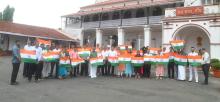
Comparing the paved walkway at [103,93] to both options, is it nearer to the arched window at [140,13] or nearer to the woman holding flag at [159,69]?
the woman holding flag at [159,69]

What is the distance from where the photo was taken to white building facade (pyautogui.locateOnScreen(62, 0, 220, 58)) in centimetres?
2272

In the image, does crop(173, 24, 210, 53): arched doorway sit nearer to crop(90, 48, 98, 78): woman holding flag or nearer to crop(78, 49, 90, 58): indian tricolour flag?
crop(90, 48, 98, 78): woman holding flag

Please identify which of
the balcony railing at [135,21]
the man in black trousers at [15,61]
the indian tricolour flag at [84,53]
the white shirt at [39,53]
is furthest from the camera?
the balcony railing at [135,21]

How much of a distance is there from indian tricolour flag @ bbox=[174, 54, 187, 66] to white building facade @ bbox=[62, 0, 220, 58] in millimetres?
8855

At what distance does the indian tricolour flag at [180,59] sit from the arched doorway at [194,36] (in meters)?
9.71

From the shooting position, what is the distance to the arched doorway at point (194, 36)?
971 inches

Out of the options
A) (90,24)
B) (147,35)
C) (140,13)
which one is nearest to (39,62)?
(147,35)

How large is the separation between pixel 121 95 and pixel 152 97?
104 cm

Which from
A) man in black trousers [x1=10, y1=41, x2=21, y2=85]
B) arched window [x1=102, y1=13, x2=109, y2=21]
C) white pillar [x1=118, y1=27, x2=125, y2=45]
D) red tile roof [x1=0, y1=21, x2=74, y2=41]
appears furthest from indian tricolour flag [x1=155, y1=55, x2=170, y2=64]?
arched window [x1=102, y1=13, x2=109, y2=21]

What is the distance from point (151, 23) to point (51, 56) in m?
21.2

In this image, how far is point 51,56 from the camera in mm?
13758

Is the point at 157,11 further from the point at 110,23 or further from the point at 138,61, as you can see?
the point at 138,61

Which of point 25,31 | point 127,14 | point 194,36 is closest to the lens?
point 194,36

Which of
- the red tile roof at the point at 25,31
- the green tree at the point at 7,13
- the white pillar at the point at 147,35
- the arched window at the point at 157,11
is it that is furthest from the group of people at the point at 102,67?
the green tree at the point at 7,13
